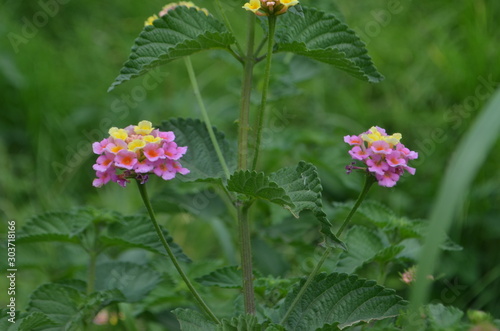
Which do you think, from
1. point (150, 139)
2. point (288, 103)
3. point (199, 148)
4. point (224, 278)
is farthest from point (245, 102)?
point (288, 103)

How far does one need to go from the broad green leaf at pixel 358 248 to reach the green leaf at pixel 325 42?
0.39 metres

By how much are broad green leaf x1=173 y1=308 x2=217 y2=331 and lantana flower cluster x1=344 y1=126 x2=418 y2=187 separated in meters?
0.38

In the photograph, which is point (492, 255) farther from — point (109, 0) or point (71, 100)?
point (109, 0)

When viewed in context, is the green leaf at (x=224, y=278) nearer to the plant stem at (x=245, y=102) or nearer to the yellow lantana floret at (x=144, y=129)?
the plant stem at (x=245, y=102)

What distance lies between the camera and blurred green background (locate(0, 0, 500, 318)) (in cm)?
222

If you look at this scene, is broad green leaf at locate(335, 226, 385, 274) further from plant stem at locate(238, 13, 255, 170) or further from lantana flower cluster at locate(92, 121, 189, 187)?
lantana flower cluster at locate(92, 121, 189, 187)

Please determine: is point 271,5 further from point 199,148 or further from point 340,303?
point 340,303

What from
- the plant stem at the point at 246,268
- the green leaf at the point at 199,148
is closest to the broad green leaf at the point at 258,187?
the plant stem at the point at 246,268

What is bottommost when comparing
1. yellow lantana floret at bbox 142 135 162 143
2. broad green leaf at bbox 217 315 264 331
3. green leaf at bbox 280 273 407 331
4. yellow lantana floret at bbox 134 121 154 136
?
broad green leaf at bbox 217 315 264 331

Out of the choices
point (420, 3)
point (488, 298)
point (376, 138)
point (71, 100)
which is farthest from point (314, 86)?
point (376, 138)

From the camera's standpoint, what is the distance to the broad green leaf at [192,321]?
113 centimetres

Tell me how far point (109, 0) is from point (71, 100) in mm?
934

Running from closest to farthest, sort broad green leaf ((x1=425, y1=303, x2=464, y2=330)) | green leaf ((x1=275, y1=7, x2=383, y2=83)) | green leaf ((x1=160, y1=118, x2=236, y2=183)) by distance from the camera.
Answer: broad green leaf ((x1=425, y1=303, x2=464, y2=330)), green leaf ((x1=275, y1=7, x2=383, y2=83)), green leaf ((x1=160, y1=118, x2=236, y2=183))

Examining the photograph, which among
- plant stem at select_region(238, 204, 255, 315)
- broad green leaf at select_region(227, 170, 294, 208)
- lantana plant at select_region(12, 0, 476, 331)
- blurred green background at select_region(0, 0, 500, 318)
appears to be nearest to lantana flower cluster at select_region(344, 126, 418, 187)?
lantana plant at select_region(12, 0, 476, 331)
